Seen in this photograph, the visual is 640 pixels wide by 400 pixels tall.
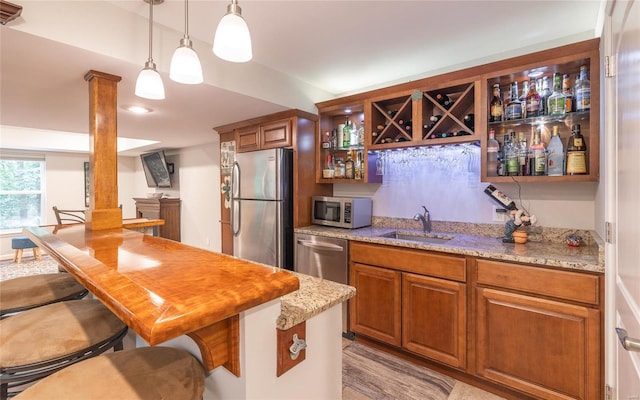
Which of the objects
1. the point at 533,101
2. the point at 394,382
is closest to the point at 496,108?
the point at 533,101

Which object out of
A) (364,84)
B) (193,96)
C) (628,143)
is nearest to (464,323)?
(628,143)

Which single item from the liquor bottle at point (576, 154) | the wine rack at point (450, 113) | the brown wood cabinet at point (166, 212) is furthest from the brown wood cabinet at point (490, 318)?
the brown wood cabinet at point (166, 212)

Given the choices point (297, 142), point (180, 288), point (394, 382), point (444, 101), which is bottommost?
point (394, 382)

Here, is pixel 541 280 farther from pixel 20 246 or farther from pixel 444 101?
pixel 20 246

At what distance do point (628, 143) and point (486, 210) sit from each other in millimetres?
1519

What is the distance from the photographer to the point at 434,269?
2080mm

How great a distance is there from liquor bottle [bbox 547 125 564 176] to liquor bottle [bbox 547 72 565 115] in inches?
5.6

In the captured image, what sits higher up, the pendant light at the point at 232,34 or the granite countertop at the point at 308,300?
the pendant light at the point at 232,34

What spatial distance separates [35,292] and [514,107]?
3053 millimetres

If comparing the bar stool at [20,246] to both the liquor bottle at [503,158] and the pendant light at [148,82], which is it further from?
the liquor bottle at [503,158]

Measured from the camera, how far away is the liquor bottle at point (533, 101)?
207 cm

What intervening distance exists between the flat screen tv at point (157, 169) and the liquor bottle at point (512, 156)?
5.58m

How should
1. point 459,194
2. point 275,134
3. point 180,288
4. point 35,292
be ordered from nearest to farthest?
point 180,288
point 35,292
point 459,194
point 275,134

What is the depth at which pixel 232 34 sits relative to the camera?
107cm
